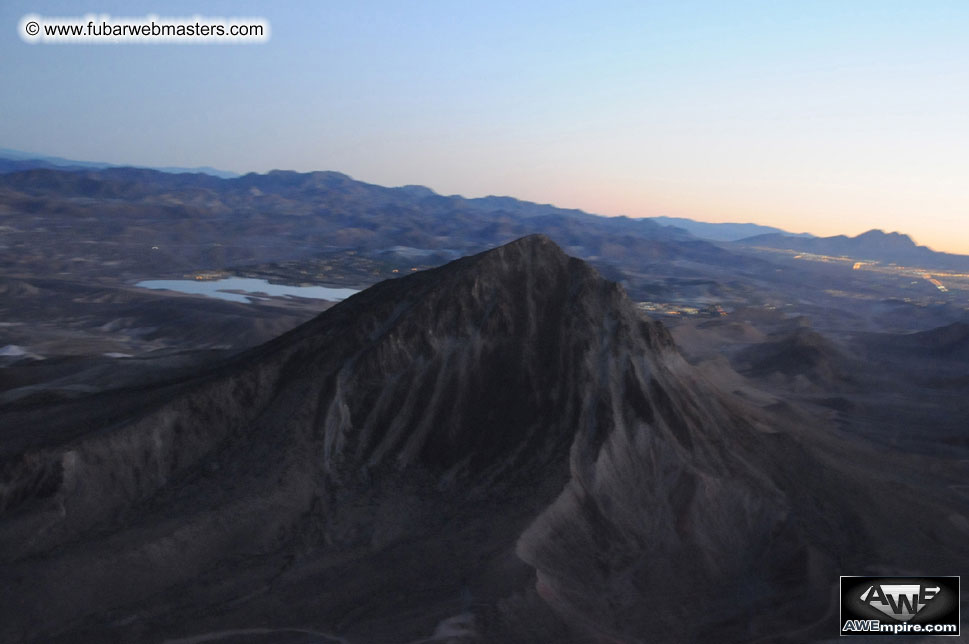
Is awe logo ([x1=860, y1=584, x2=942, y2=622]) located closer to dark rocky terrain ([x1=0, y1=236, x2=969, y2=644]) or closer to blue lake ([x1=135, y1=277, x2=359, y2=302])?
dark rocky terrain ([x1=0, y1=236, x2=969, y2=644])

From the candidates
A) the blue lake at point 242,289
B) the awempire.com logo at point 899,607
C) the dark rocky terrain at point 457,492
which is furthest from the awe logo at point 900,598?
the blue lake at point 242,289

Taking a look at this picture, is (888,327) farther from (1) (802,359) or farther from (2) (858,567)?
(2) (858,567)

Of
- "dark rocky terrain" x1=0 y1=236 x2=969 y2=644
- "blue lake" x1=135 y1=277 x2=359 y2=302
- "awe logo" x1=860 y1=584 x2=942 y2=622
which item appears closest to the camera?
"awe logo" x1=860 y1=584 x2=942 y2=622

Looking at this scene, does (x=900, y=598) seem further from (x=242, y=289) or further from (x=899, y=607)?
(x=242, y=289)

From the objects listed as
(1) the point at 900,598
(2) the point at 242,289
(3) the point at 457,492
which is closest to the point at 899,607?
(1) the point at 900,598

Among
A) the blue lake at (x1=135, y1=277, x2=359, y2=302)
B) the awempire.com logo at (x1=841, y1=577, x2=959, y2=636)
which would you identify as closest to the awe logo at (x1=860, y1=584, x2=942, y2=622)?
the awempire.com logo at (x1=841, y1=577, x2=959, y2=636)

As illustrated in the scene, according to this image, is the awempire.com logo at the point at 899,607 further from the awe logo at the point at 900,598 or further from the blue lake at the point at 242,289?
the blue lake at the point at 242,289

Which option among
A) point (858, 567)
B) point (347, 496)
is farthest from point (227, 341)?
point (858, 567)
